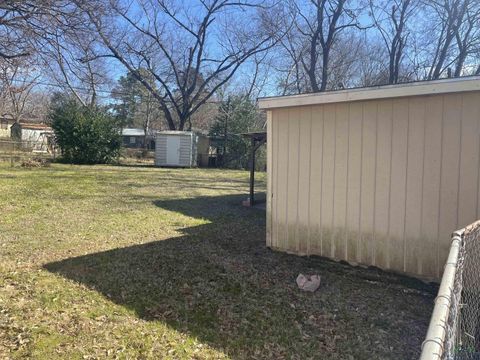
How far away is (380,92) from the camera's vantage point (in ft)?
14.0

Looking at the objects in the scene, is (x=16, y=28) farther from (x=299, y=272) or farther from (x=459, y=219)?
(x=459, y=219)

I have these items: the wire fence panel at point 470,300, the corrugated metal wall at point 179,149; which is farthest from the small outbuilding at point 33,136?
the wire fence panel at point 470,300

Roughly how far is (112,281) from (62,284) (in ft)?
1.49

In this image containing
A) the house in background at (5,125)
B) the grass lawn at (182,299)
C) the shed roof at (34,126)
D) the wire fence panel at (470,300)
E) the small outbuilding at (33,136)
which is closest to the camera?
the wire fence panel at (470,300)

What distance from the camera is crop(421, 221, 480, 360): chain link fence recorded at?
3.68ft

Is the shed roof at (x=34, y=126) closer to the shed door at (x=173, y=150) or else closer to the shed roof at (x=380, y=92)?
the shed door at (x=173, y=150)

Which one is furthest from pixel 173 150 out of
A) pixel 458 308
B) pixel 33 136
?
pixel 33 136

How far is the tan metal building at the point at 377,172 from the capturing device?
12.9 ft

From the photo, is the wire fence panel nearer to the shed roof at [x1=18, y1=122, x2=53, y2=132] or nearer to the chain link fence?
the chain link fence

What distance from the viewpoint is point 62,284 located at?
150 inches

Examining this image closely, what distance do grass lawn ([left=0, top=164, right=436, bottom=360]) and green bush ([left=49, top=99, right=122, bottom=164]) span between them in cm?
1347

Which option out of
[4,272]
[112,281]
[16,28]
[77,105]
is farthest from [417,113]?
[77,105]

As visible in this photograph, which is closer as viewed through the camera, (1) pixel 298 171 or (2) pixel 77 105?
(1) pixel 298 171

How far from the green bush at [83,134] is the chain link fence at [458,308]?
18521 millimetres
